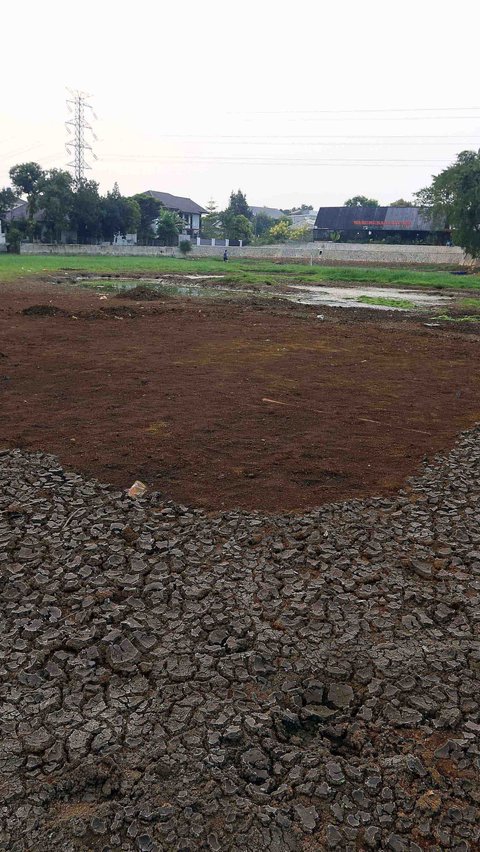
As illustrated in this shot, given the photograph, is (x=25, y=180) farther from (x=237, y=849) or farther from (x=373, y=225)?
(x=237, y=849)

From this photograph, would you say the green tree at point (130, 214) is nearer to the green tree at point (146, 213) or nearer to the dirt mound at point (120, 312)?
the green tree at point (146, 213)

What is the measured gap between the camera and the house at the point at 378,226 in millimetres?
68750

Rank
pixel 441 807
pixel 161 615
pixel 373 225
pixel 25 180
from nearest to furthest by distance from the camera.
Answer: pixel 441 807
pixel 161 615
pixel 25 180
pixel 373 225

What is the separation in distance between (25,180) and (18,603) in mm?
72499

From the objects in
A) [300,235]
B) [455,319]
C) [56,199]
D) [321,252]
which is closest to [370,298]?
[455,319]

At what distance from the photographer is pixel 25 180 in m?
67.2

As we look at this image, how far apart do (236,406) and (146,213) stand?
8024 centimetres

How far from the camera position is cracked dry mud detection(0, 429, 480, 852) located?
9.07 feet

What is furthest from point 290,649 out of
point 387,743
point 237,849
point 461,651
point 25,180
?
point 25,180

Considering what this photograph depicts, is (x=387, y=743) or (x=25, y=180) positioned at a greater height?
(x=25, y=180)

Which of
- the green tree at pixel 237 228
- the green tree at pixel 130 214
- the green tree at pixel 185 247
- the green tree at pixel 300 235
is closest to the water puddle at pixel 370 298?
the green tree at pixel 185 247

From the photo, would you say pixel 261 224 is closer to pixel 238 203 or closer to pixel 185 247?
pixel 238 203

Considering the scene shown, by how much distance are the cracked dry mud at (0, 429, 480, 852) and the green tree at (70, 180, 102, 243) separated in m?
68.4

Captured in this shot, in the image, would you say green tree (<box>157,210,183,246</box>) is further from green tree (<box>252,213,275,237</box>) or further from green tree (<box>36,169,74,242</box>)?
green tree (<box>252,213,275,237</box>)
